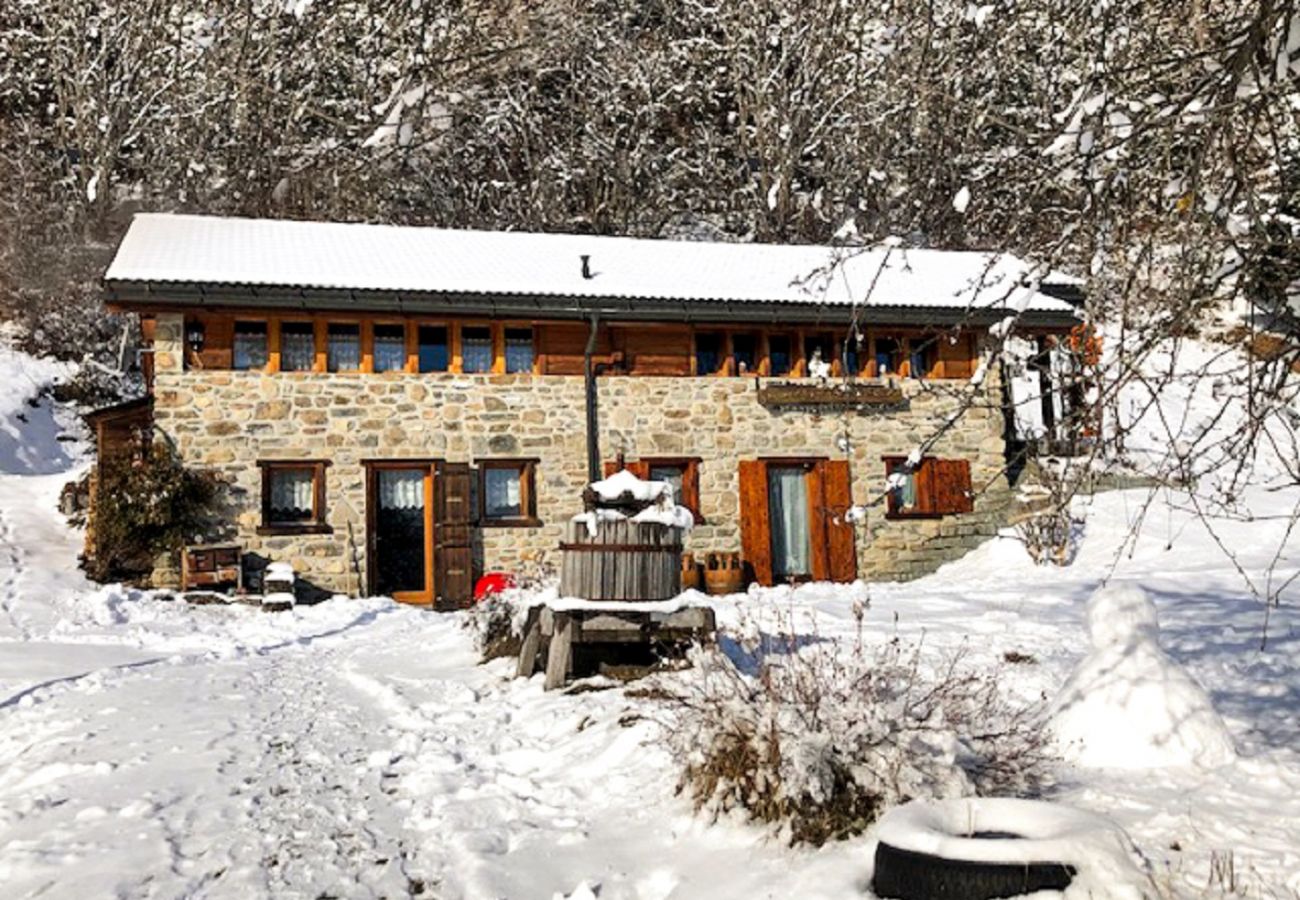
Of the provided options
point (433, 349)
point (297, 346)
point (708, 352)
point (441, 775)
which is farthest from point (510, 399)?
point (441, 775)

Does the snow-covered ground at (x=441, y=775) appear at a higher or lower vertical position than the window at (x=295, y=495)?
lower

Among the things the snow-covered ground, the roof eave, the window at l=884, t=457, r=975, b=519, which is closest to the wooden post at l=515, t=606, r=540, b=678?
the snow-covered ground

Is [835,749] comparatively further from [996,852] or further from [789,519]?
[789,519]

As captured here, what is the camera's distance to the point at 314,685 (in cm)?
761

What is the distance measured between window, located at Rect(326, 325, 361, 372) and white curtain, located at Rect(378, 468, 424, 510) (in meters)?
1.58

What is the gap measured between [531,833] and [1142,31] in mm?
3761

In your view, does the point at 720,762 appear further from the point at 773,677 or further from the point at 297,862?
the point at 297,862

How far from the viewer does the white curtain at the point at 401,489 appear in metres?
14.3

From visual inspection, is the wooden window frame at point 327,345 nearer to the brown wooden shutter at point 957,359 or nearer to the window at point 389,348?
the window at point 389,348

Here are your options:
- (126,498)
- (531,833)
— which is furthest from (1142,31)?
(126,498)

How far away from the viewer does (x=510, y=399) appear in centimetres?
1475

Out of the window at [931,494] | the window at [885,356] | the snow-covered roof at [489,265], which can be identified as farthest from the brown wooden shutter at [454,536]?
the window at [885,356]

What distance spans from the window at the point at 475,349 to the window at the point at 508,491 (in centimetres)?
142

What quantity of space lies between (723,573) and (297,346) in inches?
273
